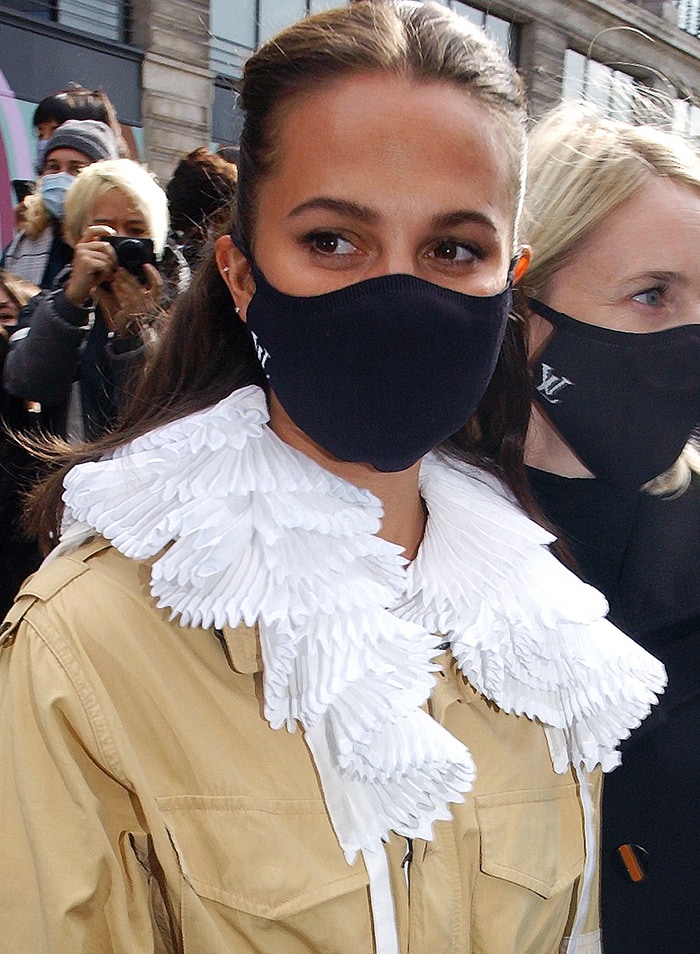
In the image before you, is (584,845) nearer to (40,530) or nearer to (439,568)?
(439,568)

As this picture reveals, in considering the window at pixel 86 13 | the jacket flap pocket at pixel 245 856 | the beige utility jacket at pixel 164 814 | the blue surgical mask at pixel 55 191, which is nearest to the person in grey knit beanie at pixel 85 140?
the blue surgical mask at pixel 55 191

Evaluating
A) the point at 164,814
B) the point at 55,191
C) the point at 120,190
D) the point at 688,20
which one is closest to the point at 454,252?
the point at 164,814

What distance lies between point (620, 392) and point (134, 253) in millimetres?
1432

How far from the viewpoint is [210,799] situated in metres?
1.05

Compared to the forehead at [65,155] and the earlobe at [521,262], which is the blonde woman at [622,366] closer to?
the earlobe at [521,262]

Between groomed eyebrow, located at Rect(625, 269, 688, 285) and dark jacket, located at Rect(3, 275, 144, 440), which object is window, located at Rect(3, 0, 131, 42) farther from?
groomed eyebrow, located at Rect(625, 269, 688, 285)

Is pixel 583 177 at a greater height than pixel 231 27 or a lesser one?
greater

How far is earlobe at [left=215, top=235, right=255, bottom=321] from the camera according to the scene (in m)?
1.26

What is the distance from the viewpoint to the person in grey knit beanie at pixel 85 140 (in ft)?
11.2

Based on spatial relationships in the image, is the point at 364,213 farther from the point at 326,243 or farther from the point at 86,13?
the point at 86,13

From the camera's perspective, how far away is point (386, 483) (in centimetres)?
133

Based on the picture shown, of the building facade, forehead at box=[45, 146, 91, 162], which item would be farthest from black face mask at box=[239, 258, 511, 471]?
the building facade

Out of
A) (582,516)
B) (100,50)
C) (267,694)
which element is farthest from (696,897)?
(100,50)

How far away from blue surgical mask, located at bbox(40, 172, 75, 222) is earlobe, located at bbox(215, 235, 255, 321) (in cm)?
204
